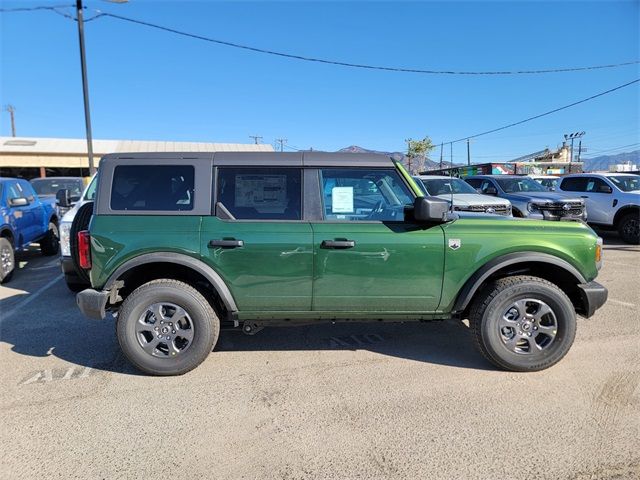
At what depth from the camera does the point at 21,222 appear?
795 cm

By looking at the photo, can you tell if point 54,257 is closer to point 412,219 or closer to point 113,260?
point 113,260

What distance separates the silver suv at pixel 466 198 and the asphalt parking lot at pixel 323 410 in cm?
382

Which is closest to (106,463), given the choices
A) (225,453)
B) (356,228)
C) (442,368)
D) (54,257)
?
(225,453)

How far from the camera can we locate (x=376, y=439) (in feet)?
9.17

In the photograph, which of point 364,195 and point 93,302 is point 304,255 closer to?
point 364,195

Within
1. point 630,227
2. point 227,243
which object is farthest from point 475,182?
point 227,243

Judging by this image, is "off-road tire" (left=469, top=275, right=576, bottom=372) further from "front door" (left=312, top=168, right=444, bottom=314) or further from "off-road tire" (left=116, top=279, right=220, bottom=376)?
"off-road tire" (left=116, top=279, right=220, bottom=376)

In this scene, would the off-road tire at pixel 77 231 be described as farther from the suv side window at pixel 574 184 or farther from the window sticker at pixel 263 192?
the suv side window at pixel 574 184

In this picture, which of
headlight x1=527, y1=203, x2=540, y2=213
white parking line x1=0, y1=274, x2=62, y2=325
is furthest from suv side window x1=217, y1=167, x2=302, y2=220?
headlight x1=527, y1=203, x2=540, y2=213

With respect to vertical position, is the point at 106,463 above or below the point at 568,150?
below

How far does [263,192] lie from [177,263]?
92cm

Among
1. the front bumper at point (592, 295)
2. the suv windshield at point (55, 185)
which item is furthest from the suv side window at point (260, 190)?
the suv windshield at point (55, 185)

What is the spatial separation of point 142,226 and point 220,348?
1450mm

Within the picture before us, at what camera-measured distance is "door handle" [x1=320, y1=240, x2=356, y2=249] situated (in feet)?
11.6
